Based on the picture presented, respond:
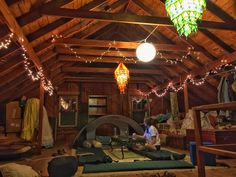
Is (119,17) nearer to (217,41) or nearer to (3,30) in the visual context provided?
(3,30)

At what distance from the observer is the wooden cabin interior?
364 cm

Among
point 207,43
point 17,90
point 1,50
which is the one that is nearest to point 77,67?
point 17,90

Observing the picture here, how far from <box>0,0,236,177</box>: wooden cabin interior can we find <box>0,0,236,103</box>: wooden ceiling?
0.09 feet

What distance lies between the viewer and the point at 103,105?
33.1 ft

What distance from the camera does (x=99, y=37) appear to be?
7.52 meters

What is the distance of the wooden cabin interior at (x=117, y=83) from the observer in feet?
11.9

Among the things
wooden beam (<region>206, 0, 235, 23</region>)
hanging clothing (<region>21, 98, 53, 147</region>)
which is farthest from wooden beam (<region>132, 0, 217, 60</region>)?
hanging clothing (<region>21, 98, 53, 147</region>)

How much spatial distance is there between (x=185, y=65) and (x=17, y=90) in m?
6.00

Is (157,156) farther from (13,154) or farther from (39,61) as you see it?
(39,61)

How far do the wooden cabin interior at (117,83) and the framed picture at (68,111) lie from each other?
0.14ft

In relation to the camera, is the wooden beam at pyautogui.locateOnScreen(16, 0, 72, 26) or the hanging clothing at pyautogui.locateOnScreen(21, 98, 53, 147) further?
the hanging clothing at pyautogui.locateOnScreen(21, 98, 53, 147)

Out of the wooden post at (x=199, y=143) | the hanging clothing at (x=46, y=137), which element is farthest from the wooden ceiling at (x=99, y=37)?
the wooden post at (x=199, y=143)

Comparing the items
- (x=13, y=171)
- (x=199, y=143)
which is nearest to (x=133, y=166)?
(x=13, y=171)

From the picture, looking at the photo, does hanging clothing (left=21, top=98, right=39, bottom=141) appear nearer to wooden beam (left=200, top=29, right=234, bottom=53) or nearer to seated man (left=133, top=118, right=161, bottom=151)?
seated man (left=133, top=118, right=161, bottom=151)
